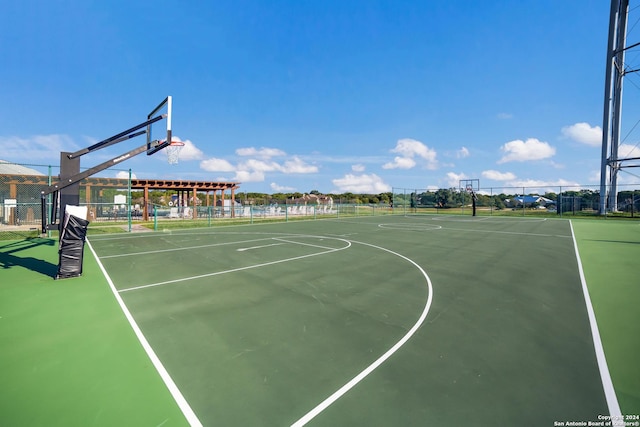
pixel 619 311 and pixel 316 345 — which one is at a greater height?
pixel 619 311

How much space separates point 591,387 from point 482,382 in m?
1.12

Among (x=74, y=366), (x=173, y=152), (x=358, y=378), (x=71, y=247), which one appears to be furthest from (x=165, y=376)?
(x=173, y=152)

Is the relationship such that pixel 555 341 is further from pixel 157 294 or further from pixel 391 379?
pixel 157 294

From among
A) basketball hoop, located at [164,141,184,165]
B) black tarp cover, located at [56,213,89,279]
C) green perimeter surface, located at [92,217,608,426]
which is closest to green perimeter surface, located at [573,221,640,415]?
green perimeter surface, located at [92,217,608,426]

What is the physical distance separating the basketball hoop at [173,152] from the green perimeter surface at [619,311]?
13038mm

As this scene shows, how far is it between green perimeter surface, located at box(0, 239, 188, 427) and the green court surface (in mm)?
18

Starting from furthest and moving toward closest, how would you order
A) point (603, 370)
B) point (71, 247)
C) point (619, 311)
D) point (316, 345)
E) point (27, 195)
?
point (27, 195), point (71, 247), point (619, 311), point (316, 345), point (603, 370)

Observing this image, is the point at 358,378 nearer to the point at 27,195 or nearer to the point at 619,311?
the point at 619,311

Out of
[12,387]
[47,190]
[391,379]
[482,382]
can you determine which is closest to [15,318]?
[12,387]

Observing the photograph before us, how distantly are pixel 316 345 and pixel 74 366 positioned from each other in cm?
292

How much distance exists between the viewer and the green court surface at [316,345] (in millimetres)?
2748

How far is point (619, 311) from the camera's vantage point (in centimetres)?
519

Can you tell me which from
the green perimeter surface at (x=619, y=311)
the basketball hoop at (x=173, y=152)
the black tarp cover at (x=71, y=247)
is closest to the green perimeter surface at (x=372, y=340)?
the green perimeter surface at (x=619, y=311)

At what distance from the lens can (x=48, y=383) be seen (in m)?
3.12
